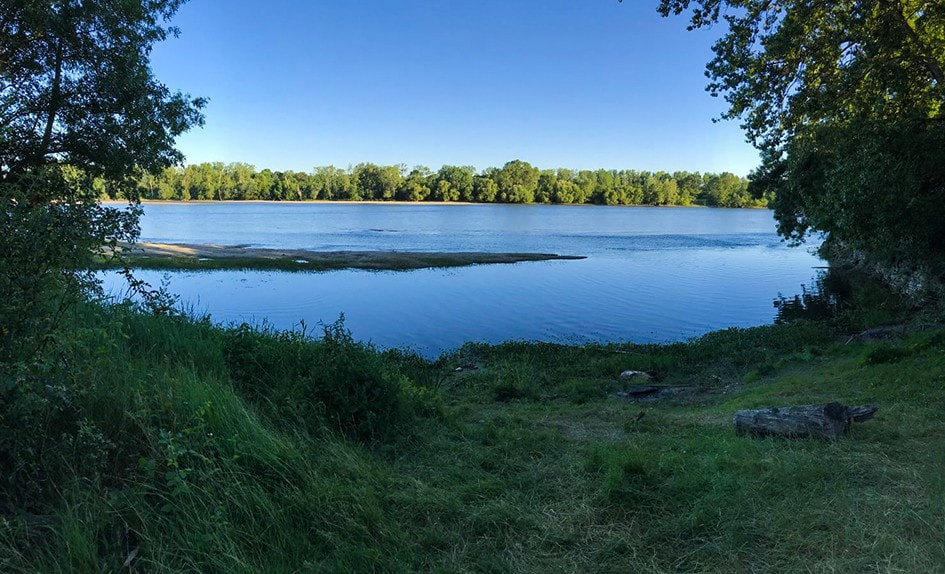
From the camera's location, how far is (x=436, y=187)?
536 ft

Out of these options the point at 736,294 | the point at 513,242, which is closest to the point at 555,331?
the point at 736,294

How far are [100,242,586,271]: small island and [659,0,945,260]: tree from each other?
25235 mm

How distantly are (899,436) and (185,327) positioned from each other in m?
9.03

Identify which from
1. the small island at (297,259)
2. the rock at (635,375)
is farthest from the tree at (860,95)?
the small island at (297,259)

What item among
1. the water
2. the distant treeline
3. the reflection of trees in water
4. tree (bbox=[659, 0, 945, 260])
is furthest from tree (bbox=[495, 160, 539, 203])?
tree (bbox=[659, 0, 945, 260])

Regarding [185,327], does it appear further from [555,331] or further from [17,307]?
[555,331]

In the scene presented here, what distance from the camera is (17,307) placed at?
324cm

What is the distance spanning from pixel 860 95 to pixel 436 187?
6121 inches

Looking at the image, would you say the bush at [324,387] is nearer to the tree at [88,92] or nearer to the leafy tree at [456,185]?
the tree at [88,92]

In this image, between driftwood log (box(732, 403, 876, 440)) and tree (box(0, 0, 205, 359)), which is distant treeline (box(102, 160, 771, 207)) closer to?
tree (box(0, 0, 205, 359))

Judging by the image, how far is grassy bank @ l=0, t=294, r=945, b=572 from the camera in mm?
3289

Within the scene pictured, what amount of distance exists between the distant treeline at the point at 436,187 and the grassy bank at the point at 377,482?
157 metres

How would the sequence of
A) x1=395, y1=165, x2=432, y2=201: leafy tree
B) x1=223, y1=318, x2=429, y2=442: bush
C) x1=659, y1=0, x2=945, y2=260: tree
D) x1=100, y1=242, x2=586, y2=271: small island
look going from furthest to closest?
x1=395, y1=165, x2=432, y2=201: leafy tree → x1=100, y1=242, x2=586, y2=271: small island → x1=659, y1=0, x2=945, y2=260: tree → x1=223, y1=318, x2=429, y2=442: bush

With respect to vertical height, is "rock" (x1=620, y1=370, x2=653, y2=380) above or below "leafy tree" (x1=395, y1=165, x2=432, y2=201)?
below
